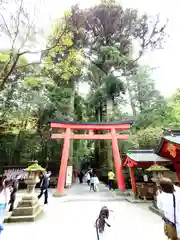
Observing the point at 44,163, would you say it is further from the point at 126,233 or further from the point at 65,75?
the point at 126,233

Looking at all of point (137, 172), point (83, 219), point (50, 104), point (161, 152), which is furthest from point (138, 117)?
point (83, 219)

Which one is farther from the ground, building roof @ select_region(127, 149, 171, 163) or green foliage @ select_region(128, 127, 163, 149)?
green foliage @ select_region(128, 127, 163, 149)

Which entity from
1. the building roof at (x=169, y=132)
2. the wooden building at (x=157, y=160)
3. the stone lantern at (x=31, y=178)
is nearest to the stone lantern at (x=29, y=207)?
the stone lantern at (x=31, y=178)

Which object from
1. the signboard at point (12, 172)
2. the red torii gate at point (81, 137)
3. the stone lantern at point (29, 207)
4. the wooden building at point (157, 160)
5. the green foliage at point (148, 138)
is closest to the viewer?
the stone lantern at point (29, 207)

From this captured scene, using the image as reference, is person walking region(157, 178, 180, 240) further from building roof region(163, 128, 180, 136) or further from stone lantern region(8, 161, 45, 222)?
stone lantern region(8, 161, 45, 222)

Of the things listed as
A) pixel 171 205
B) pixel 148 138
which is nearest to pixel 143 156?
pixel 148 138

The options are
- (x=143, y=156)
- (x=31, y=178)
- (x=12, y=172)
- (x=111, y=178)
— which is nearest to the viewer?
(x=31, y=178)

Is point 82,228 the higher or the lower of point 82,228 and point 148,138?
the lower

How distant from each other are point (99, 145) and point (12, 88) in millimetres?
13318

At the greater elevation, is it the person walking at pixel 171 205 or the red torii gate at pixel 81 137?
the red torii gate at pixel 81 137

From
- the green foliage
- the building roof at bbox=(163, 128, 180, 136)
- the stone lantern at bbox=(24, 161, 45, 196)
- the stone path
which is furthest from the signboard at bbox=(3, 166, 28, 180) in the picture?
the building roof at bbox=(163, 128, 180, 136)

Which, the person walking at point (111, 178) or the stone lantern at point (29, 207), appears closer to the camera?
the stone lantern at point (29, 207)

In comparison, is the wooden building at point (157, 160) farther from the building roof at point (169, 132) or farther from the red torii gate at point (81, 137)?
the red torii gate at point (81, 137)

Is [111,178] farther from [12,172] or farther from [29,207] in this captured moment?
[12,172]
